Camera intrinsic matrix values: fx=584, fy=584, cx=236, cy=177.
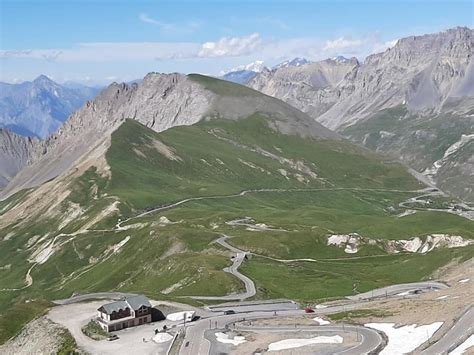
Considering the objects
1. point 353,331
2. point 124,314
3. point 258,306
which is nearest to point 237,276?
point 258,306

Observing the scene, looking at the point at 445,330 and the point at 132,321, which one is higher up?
the point at 445,330

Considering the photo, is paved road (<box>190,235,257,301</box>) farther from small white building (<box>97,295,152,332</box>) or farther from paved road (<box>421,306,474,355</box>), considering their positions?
paved road (<box>421,306,474,355</box>)

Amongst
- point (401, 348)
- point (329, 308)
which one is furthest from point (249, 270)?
point (401, 348)

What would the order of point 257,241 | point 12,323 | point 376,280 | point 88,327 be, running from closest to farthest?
1. point 88,327
2. point 12,323
3. point 376,280
4. point 257,241

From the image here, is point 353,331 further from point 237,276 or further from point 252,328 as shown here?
point 237,276

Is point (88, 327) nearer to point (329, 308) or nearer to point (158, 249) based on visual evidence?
point (329, 308)

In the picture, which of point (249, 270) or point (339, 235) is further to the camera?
point (339, 235)

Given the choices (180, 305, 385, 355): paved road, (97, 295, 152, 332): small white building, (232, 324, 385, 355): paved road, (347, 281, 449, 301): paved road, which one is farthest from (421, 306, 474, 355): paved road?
(97, 295, 152, 332): small white building

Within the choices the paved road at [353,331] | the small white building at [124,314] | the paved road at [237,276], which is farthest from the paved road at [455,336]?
the paved road at [237,276]
